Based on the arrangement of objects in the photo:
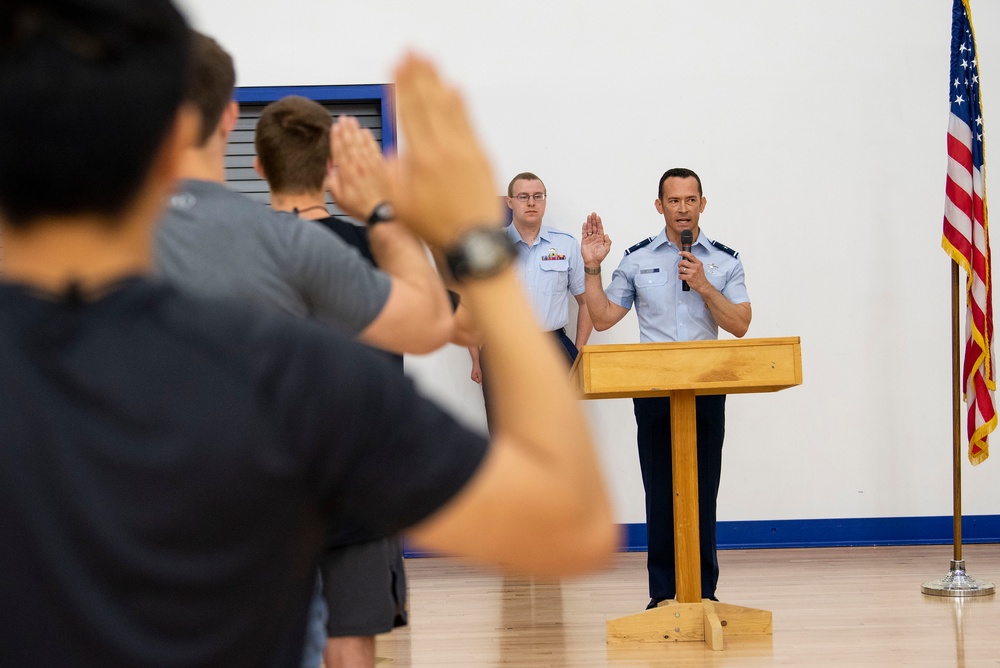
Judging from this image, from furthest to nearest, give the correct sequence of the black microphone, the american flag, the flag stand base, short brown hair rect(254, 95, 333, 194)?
the american flag, the black microphone, the flag stand base, short brown hair rect(254, 95, 333, 194)

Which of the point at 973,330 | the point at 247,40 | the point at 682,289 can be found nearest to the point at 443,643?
the point at 682,289

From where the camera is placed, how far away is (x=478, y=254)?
2.08ft

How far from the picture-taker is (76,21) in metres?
0.57

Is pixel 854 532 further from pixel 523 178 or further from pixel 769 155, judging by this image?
pixel 523 178

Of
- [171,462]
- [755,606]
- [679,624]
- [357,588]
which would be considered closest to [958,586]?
[755,606]

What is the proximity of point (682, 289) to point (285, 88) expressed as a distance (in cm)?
258

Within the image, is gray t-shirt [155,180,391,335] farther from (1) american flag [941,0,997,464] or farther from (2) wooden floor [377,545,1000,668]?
(1) american flag [941,0,997,464]

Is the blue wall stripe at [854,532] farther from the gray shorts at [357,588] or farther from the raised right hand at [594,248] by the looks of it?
the gray shorts at [357,588]

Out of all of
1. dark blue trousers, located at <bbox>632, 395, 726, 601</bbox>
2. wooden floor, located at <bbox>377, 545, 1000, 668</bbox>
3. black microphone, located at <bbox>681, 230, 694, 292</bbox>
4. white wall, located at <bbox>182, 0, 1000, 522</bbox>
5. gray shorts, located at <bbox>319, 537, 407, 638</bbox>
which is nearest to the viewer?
gray shorts, located at <bbox>319, 537, 407, 638</bbox>

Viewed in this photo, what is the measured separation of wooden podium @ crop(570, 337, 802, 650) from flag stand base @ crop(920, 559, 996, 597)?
107 cm

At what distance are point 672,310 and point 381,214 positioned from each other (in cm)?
320

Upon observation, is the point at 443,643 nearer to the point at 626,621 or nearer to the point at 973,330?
the point at 626,621

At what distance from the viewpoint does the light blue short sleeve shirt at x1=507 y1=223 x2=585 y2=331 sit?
5.51 m

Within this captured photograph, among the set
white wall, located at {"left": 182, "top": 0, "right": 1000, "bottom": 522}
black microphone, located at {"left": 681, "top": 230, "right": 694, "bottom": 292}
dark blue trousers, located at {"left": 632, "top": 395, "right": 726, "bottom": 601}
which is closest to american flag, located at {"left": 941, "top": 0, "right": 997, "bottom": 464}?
white wall, located at {"left": 182, "top": 0, "right": 1000, "bottom": 522}
